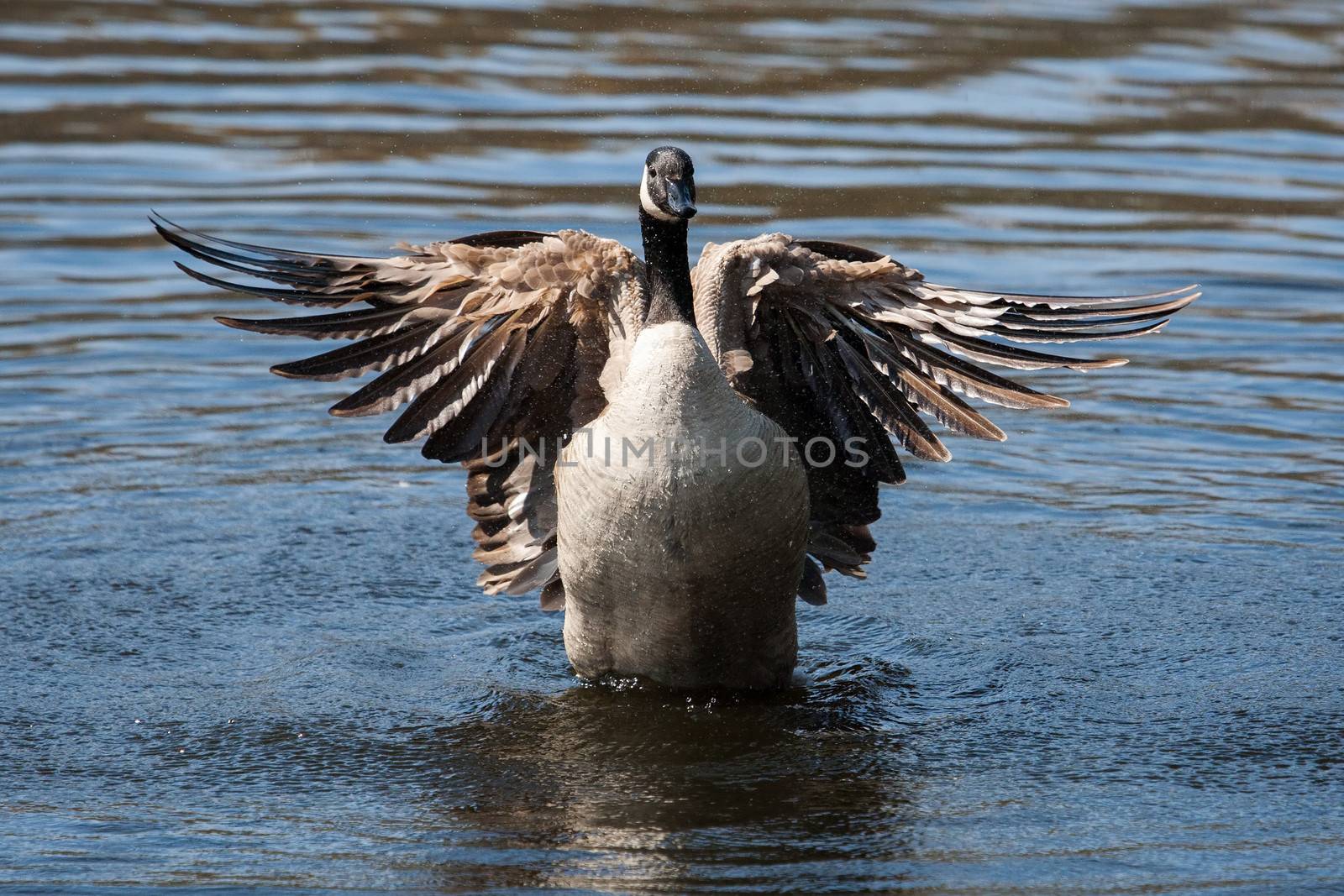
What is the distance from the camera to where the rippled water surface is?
17.8 feet

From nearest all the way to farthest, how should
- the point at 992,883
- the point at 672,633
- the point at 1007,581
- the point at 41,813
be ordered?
the point at 992,883 < the point at 41,813 < the point at 672,633 < the point at 1007,581

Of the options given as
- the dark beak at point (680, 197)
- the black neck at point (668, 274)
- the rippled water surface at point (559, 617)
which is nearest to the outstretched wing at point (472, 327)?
the black neck at point (668, 274)

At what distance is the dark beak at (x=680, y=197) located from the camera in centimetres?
603

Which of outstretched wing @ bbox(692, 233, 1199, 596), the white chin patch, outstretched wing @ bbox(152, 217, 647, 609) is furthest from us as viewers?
outstretched wing @ bbox(692, 233, 1199, 596)

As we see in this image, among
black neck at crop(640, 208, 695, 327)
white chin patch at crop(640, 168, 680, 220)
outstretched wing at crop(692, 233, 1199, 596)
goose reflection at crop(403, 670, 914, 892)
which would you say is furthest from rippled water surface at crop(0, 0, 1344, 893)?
white chin patch at crop(640, 168, 680, 220)

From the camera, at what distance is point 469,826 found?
5.46m

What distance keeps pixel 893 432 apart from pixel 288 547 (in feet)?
9.72

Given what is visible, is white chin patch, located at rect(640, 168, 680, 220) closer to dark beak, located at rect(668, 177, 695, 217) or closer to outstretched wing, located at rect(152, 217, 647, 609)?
dark beak, located at rect(668, 177, 695, 217)

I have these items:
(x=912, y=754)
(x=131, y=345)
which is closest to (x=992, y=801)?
(x=912, y=754)

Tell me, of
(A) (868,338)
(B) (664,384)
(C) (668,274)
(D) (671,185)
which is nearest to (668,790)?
(B) (664,384)

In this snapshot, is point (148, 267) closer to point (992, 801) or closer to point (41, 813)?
point (41, 813)

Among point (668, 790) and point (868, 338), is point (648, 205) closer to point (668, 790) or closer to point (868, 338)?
point (868, 338)

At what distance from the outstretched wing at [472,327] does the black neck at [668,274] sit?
0.60ft

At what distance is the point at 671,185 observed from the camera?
240 inches
